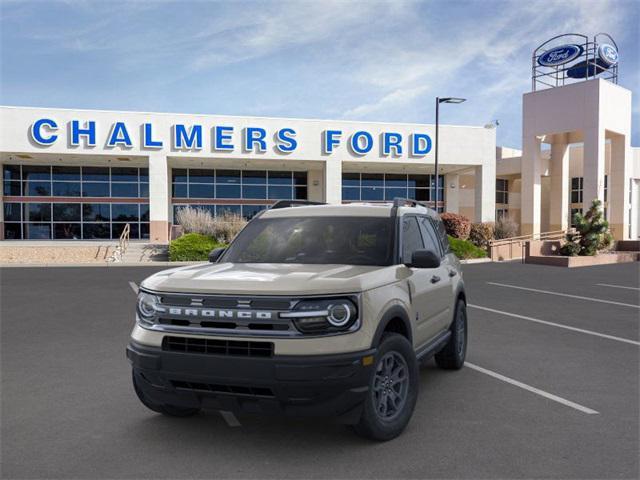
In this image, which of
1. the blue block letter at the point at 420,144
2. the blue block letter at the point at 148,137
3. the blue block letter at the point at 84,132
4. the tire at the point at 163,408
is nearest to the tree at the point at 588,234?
the blue block letter at the point at 420,144

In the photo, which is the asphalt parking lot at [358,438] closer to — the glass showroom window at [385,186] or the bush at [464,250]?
the bush at [464,250]

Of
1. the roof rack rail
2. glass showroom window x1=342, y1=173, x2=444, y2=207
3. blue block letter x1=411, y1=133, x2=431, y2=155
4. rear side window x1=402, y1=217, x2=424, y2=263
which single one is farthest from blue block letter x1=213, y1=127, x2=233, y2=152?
rear side window x1=402, y1=217, x2=424, y2=263

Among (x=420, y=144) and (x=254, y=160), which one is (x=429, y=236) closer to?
(x=254, y=160)

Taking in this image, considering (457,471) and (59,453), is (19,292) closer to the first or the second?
(59,453)

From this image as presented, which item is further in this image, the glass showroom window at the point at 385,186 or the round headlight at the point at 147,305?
the glass showroom window at the point at 385,186

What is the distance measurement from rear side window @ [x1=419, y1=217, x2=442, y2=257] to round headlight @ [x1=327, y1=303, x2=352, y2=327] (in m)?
2.17

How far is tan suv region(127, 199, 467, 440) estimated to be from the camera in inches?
147

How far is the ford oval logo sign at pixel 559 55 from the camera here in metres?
32.8

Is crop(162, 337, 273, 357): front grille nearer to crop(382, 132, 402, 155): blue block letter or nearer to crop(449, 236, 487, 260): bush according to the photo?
crop(449, 236, 487, 260): bush

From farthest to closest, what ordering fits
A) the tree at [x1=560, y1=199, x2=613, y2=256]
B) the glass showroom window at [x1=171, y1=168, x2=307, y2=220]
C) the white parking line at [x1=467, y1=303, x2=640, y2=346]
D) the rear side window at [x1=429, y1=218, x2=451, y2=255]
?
the glass showroom window at [x1=171, y1=168, x2=307, y2=220] < the tree at [x1=560, y1=199, x2=613, y2=256] < the white parking line at [x1=467, y1=303, x2=640, y2=346] < the rear side window at [x1=429, y1=218, x2=451, y2=255]

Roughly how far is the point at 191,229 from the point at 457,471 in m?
24.5

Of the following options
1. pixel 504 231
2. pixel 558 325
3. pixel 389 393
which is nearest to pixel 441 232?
pixel 389 393

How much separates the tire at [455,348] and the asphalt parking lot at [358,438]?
146mm

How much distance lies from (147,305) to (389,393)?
6.68 ft
